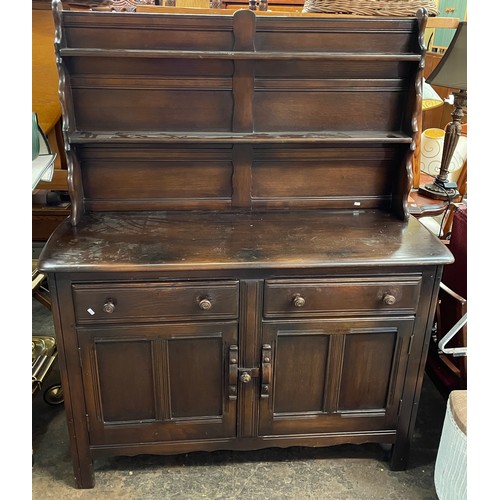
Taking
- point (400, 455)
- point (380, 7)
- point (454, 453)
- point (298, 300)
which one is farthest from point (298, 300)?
point (380, 7)

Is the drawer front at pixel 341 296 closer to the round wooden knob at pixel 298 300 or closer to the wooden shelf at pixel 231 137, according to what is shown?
the round wooden knob at pixel 298 300

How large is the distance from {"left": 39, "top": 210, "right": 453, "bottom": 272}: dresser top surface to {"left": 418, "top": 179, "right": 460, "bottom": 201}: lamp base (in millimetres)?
570

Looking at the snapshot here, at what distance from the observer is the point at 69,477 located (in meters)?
1.83

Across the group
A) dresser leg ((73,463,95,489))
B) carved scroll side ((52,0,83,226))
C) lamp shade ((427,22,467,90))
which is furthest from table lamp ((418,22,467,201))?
dresser leg ((73,463,95,489))

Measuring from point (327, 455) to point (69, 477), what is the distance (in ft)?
3.24

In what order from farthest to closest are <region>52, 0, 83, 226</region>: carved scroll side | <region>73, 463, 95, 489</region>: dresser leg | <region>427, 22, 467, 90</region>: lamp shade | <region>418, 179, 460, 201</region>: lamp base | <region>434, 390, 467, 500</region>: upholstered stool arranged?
<region>418, 179, 460, 201</region>: lamp base < <region>427, 22, 467, 90</region>: lamp shade < <region>73, 463, 95, 489</region>: dresser leg < <region>52, 0, 83, 226</region>: carved scroll side < <region>434, 390, 467, 500</region>: upholstered stool

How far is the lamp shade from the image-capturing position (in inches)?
81.4

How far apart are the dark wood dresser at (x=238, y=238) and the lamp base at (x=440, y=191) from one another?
0.52 meters

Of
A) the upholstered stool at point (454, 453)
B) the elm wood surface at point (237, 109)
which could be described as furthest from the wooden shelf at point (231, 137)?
the upholstered stool at point (454, 453)

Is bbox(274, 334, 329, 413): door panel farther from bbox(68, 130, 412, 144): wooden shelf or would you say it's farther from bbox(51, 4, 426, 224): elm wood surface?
bbox(68, 130, 412, 144): wooden shelf

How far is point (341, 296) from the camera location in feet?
5.23

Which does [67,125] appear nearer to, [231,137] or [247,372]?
[231,137]

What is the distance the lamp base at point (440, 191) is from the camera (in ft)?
7.65

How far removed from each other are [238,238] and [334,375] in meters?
0.58
